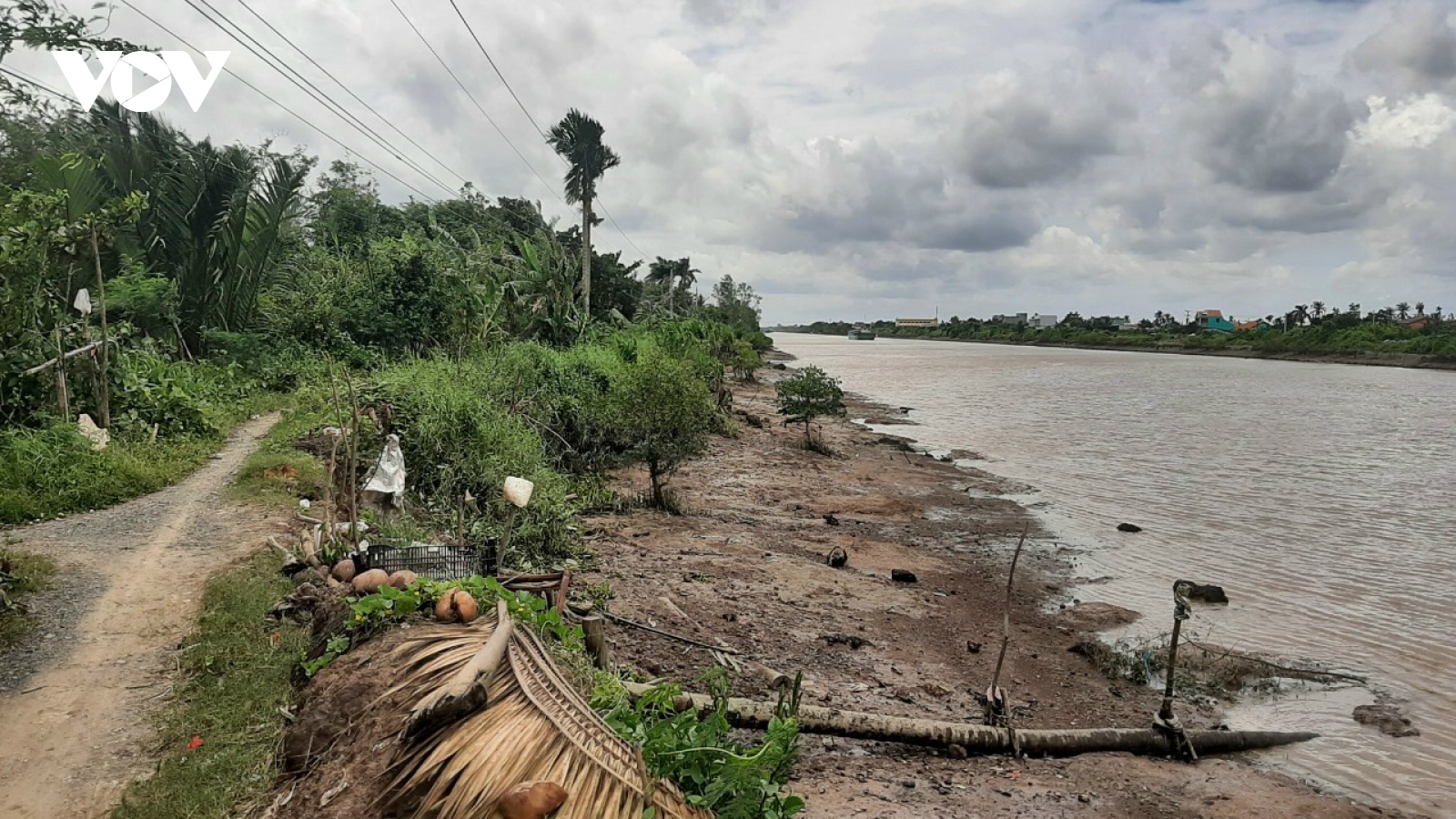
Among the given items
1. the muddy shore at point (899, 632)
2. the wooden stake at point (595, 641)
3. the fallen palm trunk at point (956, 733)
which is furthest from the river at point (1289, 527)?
the wooden stake at point (595, 641)

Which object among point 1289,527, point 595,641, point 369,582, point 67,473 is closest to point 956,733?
point 595,641

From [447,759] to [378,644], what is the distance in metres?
1.30

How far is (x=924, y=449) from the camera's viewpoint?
25.5 meters

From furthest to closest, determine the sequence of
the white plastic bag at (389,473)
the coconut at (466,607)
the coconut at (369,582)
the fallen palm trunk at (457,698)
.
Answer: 1. the white plastic bag at (389,473)
2. the coconut at (369,582)
3. the coconut at (466,607)
4. the fallen palm trunk at (457,698)

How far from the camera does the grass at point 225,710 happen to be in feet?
13.1

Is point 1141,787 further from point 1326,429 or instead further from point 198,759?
point 1326,429

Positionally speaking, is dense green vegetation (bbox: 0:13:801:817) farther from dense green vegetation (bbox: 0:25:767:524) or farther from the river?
the river

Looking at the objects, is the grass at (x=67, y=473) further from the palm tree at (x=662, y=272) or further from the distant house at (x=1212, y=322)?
the distant house at (x=1212, y=322)

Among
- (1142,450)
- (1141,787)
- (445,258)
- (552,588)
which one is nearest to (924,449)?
(1142,450)

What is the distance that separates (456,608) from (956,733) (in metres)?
3.99

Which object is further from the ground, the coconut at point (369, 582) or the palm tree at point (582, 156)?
the palm tree at point (582, 156)

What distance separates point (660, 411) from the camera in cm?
1354

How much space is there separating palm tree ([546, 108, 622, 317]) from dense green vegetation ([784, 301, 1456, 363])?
75.9 metres

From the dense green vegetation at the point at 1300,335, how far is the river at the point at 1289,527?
146 feet
